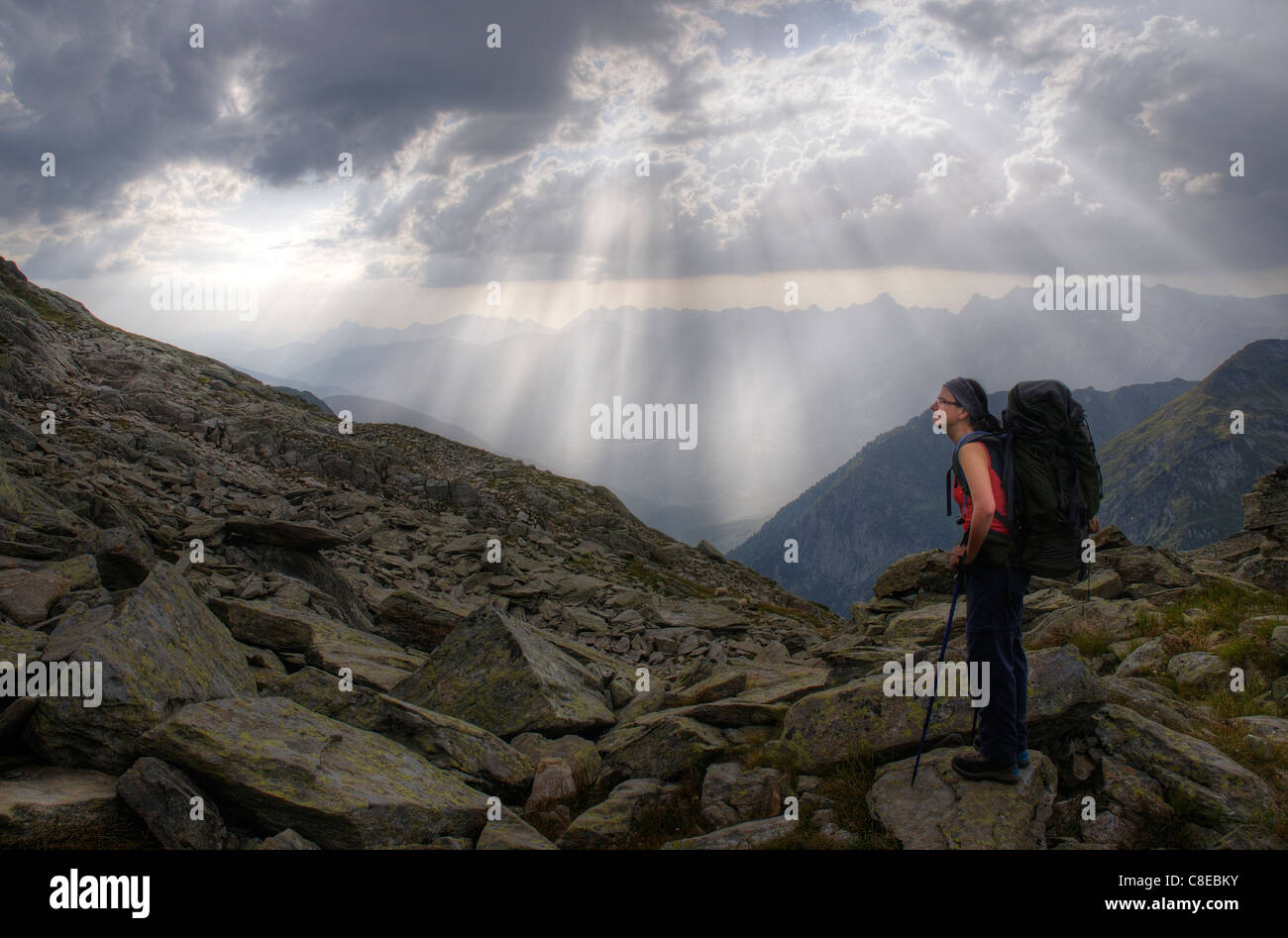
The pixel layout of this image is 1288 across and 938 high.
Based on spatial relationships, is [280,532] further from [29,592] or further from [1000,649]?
[1000,649]

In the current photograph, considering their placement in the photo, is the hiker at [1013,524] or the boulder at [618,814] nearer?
the hiker at [1013,524]

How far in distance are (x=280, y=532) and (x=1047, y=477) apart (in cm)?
2348

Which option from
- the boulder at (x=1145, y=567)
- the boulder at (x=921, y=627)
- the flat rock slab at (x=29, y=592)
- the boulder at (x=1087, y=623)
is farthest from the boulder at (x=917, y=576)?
the flat rock slab at (x=29, y=592)

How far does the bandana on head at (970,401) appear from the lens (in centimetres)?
849

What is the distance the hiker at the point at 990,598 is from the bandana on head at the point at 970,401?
0.01m

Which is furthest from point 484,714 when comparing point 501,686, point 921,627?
point 921,627

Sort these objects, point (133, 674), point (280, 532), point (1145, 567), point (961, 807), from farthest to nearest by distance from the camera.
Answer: point (1145, 567) < point (280, 532) < point (133, 674) < point (961, 807)

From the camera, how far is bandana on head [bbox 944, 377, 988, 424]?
27.9 ft

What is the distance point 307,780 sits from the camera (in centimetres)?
860

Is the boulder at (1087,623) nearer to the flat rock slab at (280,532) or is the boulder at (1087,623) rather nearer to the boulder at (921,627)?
the boulder at (921,627)

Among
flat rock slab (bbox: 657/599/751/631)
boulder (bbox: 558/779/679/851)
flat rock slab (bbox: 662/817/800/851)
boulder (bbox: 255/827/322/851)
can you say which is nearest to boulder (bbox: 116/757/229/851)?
boulder (bbox: 255/827/322/851)
